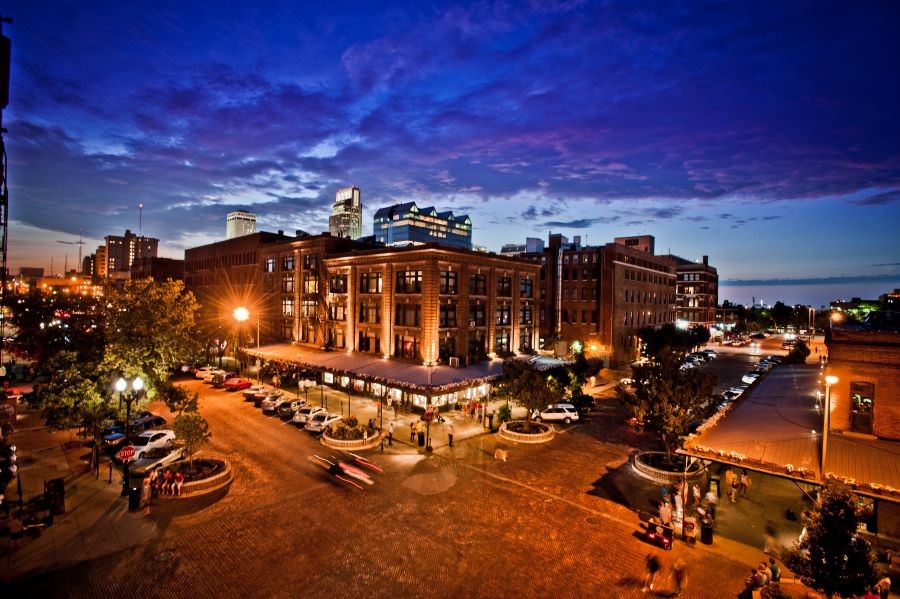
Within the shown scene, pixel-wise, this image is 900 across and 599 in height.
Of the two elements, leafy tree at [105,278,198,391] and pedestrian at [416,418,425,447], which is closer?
leafy tree at [105,278,198,391]

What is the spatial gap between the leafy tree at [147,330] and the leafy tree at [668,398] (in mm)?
27955

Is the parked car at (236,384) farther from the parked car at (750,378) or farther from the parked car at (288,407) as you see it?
the parked car at (750,378)

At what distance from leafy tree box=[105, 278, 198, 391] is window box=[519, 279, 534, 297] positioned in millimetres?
32656

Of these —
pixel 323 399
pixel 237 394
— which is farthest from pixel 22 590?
pixel 237 394

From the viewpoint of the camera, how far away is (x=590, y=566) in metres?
15.9

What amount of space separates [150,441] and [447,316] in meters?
24.1

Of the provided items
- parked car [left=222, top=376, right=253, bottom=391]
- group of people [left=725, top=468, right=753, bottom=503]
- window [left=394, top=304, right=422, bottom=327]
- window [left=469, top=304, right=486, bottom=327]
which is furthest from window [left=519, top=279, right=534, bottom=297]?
parked car [left=222, top=376, right=253, bottom=391]

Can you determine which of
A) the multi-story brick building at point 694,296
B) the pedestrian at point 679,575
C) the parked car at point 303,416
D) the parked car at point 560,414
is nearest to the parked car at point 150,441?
the parked car at point 303,416

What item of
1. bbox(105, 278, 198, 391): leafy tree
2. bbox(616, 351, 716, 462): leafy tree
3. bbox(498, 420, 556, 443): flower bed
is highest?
bbox(105, 278, 198, 391): leafy tree

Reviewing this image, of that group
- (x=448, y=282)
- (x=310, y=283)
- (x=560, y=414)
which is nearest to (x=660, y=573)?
(x=560, y=414)

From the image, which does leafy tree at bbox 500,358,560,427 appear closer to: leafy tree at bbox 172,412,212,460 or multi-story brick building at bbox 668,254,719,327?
leafy tree at bbox 172,412,212,460

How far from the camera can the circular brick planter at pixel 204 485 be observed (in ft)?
69.7

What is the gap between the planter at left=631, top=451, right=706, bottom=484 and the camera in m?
23.4

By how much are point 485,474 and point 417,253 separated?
22229 mm
